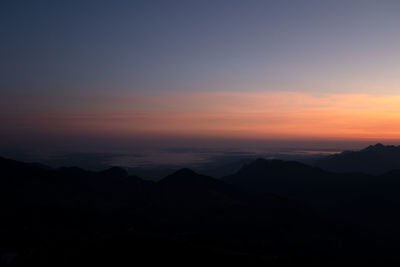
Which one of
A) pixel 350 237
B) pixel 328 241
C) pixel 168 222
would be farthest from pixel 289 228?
pixel 168 222

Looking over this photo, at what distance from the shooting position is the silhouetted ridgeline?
58812 millimetres

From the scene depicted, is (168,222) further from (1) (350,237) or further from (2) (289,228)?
(1) (350,237)

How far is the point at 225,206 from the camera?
479 ft

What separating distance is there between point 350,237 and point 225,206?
187 feet

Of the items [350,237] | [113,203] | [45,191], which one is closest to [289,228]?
[350,237]

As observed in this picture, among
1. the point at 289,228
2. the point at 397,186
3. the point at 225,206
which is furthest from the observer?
the point at 397,186

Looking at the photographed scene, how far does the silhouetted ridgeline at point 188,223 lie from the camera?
193ft

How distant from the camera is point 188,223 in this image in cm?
12669

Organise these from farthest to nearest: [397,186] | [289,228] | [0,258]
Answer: [397,186]
[289,228]
[0,258]

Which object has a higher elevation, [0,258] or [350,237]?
[0,258]

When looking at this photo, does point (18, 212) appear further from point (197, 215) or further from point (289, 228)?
point (289, 228)

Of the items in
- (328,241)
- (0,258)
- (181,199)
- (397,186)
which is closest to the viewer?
(0,258)

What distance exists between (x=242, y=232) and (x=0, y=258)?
264ft

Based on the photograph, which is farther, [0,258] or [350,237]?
[350,237]
